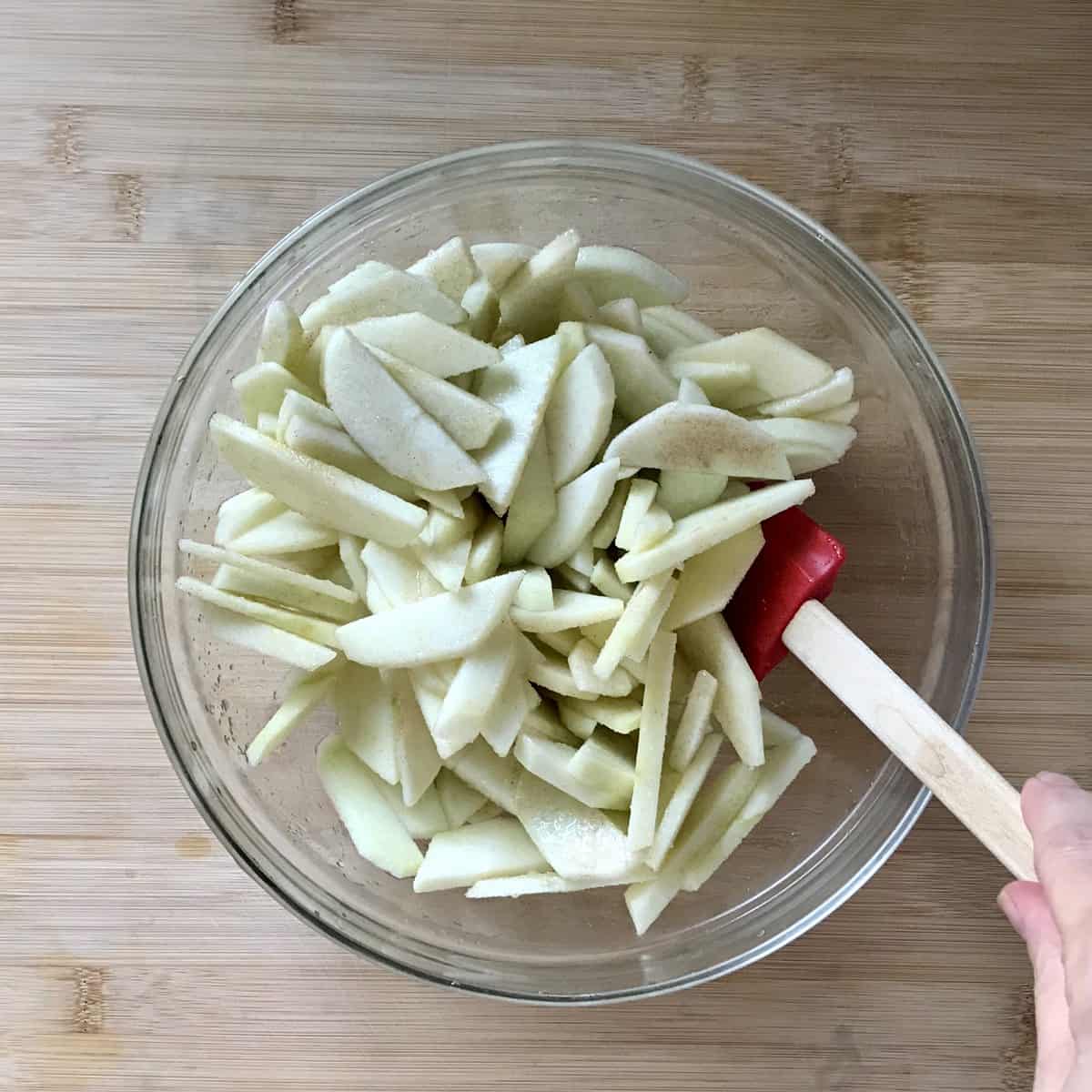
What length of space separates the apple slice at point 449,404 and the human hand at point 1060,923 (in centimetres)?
49

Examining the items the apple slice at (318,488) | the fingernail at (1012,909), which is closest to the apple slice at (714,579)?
the apple slice at (318,488)

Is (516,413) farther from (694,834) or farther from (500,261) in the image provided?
(694,834)

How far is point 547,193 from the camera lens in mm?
1081

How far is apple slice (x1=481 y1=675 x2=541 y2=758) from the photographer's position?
90cm

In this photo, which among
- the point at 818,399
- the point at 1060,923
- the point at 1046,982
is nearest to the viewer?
the point at 1060,923

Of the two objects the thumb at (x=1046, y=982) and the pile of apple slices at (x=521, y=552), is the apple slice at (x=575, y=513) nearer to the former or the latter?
the pile of apple slices at (x=521, y=552)

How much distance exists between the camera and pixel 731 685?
3.03 feet

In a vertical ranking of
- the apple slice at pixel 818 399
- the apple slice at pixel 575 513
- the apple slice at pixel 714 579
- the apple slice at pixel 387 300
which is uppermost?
the apple slice at pixel 387 300

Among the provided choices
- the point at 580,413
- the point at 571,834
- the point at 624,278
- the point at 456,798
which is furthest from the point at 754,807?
the point at 624,278

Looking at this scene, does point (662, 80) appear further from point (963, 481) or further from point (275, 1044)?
point (275, 1044)

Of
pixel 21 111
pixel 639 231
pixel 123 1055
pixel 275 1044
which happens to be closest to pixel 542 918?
pixel 275 1044

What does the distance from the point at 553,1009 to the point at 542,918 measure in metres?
0.13

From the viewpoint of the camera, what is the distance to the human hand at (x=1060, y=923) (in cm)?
71

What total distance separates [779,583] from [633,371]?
8.9 inches
